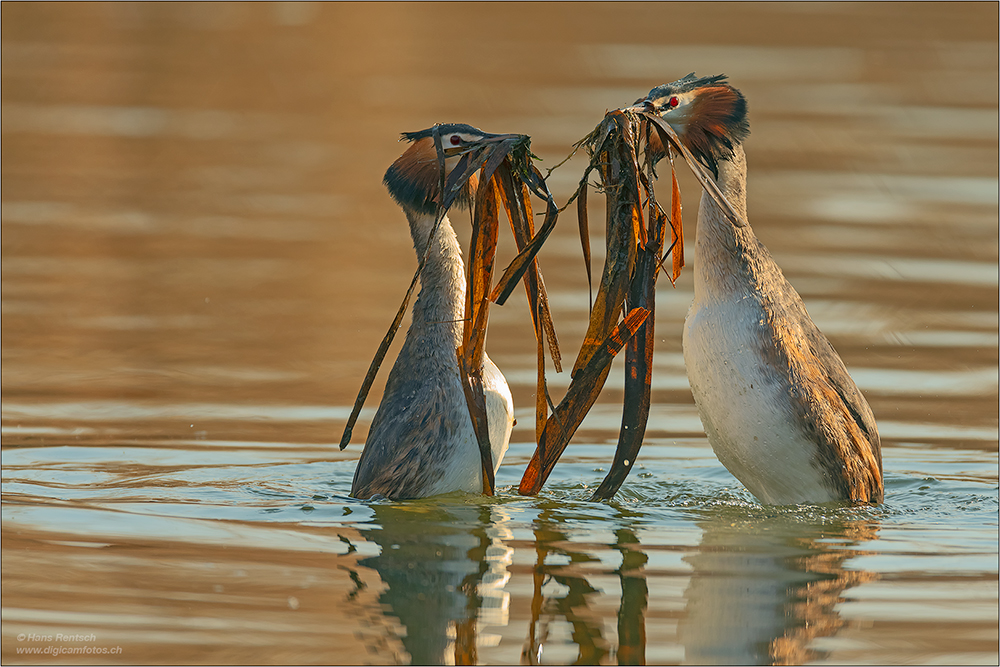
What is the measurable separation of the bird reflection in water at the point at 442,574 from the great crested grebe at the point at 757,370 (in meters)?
1.35

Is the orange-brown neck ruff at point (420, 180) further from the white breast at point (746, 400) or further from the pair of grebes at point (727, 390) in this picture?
the white breast at point (746, 400)

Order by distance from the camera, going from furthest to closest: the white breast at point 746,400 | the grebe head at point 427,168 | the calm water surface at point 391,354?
the grebe head at point 427,168 → the white breast at point 746,400 → the calm water surface at point 391,354

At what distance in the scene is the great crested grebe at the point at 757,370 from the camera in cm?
780

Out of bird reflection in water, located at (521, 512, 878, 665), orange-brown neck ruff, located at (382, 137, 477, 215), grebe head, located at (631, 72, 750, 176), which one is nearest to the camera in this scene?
bird reflection in water, located at (521, 512, 878, 665)

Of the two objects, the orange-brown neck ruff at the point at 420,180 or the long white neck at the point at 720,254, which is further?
the orange-brown neck ruff at the point at 420,180

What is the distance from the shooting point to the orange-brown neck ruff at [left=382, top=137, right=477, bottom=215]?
8.58 meters

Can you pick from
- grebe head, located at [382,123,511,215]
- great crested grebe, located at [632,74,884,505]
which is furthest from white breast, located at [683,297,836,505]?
grebe head, located at [382,123,511,215]

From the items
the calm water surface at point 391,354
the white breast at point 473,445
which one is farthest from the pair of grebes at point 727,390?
the calm water surface at point 391,354

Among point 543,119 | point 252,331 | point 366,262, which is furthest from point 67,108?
point 252,331

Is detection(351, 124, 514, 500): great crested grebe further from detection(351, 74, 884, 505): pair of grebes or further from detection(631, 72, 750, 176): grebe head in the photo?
detection(631, 72, 750, 176): grebe head

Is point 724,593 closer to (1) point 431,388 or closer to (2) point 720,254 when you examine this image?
(2) point 720,254

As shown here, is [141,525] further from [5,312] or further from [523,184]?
[5,312]

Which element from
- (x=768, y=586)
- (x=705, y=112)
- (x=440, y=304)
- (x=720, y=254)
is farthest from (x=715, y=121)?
(x=768, y=586)

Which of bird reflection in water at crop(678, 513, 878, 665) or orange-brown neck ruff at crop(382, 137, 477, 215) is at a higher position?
orange-brown neck ruff at crop(382, 137, 477, 215)
